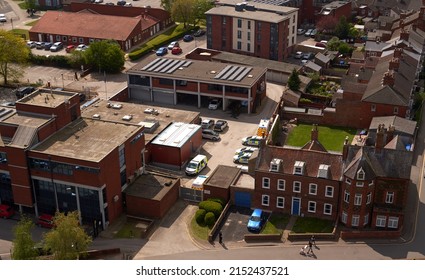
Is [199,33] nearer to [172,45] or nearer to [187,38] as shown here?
[187,38]

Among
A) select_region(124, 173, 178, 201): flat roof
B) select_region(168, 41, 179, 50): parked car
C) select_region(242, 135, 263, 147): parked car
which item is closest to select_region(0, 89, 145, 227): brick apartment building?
select_region(124, 173, 178, 201): flat roof

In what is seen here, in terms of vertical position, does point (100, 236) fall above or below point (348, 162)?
below

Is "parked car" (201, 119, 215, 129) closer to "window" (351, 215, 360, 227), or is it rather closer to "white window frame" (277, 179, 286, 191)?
"white window frame" (277, 179, 286, 191)

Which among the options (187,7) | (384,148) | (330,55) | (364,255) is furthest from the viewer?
(187,7)

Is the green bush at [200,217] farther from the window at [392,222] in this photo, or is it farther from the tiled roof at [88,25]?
the tiled roof at [88,25]

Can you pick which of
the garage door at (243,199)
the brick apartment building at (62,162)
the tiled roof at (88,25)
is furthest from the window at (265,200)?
the tiled roof at (88,25)

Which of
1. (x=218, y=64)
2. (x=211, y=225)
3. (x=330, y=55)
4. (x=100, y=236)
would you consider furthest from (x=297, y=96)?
(x=100, y=236)

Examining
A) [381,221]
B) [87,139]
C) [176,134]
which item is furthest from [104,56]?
[381,221]

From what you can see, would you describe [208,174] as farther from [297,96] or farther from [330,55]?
[330,55]
